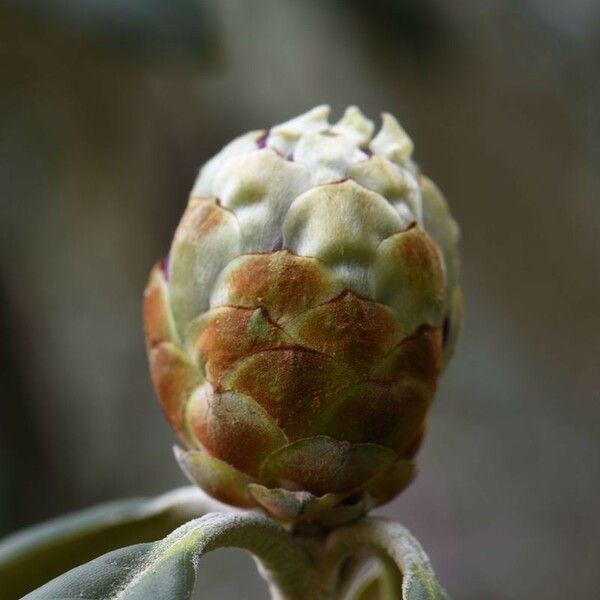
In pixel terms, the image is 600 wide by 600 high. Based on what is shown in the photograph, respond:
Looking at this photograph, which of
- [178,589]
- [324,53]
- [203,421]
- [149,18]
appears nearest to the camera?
[178,589]

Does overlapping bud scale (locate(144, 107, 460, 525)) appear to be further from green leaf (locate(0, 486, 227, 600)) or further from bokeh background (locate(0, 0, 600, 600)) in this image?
bokeh background (locate(0, 0, 600, 600))

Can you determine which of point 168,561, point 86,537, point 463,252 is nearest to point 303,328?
point 168,561

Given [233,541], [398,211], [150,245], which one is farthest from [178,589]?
[150,245]

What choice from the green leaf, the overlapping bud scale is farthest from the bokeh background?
the overlapping bud scale

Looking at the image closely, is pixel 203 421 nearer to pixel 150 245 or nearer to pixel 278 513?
pixel 278 513

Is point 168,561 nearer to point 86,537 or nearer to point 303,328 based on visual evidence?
point 303,328

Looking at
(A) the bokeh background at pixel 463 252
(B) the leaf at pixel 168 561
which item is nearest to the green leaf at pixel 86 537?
(B) the leaf at pixel 168 561

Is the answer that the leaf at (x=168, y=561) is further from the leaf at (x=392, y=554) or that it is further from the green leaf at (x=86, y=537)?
the green leaf at (x=86, y=537)
